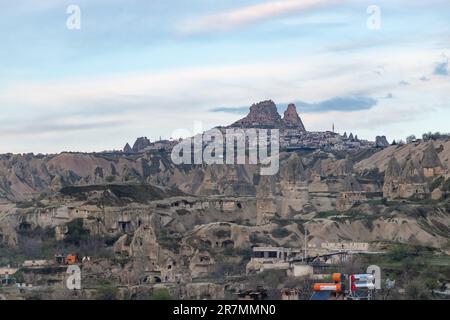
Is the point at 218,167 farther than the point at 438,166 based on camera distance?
Yes

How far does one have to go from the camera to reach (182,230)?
439 ft

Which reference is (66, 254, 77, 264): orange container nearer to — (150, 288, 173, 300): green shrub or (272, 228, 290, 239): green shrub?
(272, 228, 290, 239): green shrub

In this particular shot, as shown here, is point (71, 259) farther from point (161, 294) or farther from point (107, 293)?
point (161, 294)

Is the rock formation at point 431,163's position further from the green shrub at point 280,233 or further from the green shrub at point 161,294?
the green shrub at point 161,294

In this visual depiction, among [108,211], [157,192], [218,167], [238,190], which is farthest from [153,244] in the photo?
[218,167]

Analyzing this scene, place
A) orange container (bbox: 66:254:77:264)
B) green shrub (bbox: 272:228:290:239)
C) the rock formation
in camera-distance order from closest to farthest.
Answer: orange container (bbox: 66:254:77:264) → green shrub (bbox: 272:228:290:239) → the rock formation

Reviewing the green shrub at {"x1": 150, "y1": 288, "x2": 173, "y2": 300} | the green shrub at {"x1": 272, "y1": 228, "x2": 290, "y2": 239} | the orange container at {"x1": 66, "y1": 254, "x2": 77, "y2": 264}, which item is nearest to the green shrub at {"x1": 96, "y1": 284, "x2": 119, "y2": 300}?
the green shrub at {"x1": 150, "y1": 288, "x2": 173, "y2": 300}

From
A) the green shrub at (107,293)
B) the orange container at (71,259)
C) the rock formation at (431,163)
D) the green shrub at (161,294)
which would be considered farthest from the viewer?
the rock formation at (431,163)

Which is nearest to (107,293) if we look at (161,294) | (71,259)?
(161,294)

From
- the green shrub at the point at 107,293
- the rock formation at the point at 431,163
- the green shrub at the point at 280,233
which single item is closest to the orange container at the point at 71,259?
the green shrub at the point at 107,293
